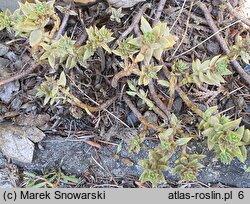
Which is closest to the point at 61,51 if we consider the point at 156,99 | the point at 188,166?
the point at 156,99

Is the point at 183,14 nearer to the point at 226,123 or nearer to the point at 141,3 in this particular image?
the point at 141,3

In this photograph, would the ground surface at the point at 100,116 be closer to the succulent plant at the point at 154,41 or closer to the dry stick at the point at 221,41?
the dry stick at the point at 221,41

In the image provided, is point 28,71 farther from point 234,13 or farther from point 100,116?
point 234,13

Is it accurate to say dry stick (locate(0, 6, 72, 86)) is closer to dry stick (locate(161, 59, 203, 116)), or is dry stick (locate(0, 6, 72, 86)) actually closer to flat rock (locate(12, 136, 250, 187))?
flat rock (locate(12, 136, 250, 187))

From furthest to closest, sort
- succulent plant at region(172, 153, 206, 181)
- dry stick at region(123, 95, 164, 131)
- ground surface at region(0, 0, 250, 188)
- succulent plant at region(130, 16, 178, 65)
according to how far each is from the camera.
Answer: ground surface at region(0, 0, 250, 188) < dry stick at region(123, 95, 164, 131) < succulent plant at region(172, 153, 206, 181) < succulent plant at region(130, 16, 178, 65)

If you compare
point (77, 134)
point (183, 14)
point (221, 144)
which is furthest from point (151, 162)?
point (183, 14)

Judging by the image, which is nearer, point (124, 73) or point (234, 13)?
point (124, 73)

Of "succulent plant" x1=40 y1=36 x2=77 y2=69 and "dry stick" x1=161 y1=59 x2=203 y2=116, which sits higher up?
"succulent plant" x1=40 y1=36 x2=77 y2=69

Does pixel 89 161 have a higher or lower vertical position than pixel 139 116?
lower

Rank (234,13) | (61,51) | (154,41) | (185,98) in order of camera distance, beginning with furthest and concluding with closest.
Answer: (234,13), (185,98), (61,51), (154,41)

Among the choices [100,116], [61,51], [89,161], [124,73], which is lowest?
[89,161]

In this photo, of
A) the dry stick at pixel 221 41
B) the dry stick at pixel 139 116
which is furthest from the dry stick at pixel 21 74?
the dry stick at pixel 221 41

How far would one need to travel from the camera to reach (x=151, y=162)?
6.23 ft

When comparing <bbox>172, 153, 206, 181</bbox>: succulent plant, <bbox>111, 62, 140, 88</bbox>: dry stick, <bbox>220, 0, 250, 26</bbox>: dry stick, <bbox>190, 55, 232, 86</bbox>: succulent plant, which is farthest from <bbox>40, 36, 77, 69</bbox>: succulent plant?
<bbox>220, 0, 250, 26</bbox>: dry stick
